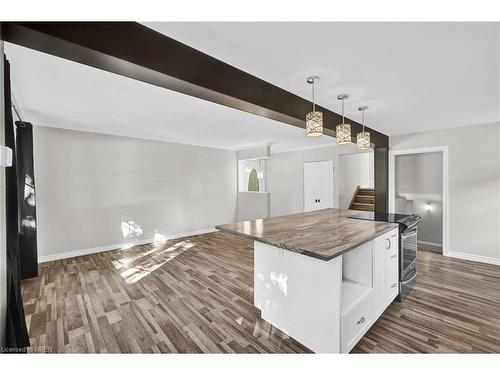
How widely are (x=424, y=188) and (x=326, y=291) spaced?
4.50 m

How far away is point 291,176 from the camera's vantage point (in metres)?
6.36

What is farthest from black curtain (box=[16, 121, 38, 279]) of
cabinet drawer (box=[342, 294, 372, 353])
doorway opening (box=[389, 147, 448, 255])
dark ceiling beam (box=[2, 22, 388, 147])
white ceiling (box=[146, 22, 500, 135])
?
doorway opening (box=[389, 147, 448, 255])

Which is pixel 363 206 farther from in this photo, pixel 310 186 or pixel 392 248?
pixel 392 248

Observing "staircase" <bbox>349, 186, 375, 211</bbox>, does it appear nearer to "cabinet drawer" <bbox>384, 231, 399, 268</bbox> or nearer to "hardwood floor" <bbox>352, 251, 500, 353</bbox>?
"hardwood floor" <bbox>352, 251, 500, 353</bbox>

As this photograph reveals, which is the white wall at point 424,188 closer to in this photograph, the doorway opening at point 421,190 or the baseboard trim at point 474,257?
the doorway opening at point 421,190

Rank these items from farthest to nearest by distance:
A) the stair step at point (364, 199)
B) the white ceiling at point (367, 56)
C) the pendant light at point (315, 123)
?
the stair step at point (364, 199)
the pendant light at point (315, 123)
the white ceiling at point (367, 56)

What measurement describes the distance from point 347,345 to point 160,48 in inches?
96.9

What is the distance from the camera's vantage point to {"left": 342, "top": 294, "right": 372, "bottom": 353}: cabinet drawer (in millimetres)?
1563

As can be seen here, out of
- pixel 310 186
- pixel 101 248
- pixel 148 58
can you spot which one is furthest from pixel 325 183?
pixel 101 248

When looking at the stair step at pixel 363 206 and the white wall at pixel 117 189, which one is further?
the stair step at pixel 363 206

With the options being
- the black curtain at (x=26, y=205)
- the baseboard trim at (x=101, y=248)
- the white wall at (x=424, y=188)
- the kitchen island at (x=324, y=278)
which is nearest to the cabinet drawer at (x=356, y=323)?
the kitchen island at (x=324, y=278)

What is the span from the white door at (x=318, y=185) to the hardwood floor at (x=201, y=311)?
2.41 m

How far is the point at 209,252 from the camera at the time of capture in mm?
4250

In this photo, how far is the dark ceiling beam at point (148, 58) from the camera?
3.72 feet
